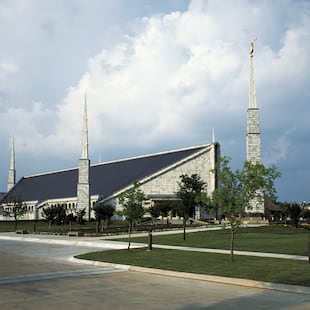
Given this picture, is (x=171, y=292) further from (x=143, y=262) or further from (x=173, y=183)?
(x=173, y=183)

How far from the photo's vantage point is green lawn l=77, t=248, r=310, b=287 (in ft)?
41.9

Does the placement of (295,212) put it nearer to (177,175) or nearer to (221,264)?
(221,264)

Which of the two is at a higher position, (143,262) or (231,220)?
(231,220)

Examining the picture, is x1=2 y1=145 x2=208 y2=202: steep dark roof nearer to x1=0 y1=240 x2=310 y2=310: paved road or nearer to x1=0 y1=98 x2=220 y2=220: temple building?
x1=0 y1=98 x2=220 y2=220: temple building

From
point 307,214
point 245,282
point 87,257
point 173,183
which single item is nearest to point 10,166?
point 173,183

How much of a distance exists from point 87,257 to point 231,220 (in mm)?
6218

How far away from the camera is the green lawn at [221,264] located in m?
12.8

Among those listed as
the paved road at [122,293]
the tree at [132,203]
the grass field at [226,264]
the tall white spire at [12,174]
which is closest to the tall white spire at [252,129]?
the tree at [132,203]

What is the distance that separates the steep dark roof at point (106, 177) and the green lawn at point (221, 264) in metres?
51.7

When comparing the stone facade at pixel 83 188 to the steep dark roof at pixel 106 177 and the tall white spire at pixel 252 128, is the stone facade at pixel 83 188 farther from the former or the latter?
the tall white spire at pixel 252 128

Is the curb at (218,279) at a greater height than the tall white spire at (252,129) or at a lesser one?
lesser

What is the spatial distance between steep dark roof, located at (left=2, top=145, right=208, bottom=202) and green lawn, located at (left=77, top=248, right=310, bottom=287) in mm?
51736

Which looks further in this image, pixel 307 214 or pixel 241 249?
pixel 307 214

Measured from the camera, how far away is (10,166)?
109m
